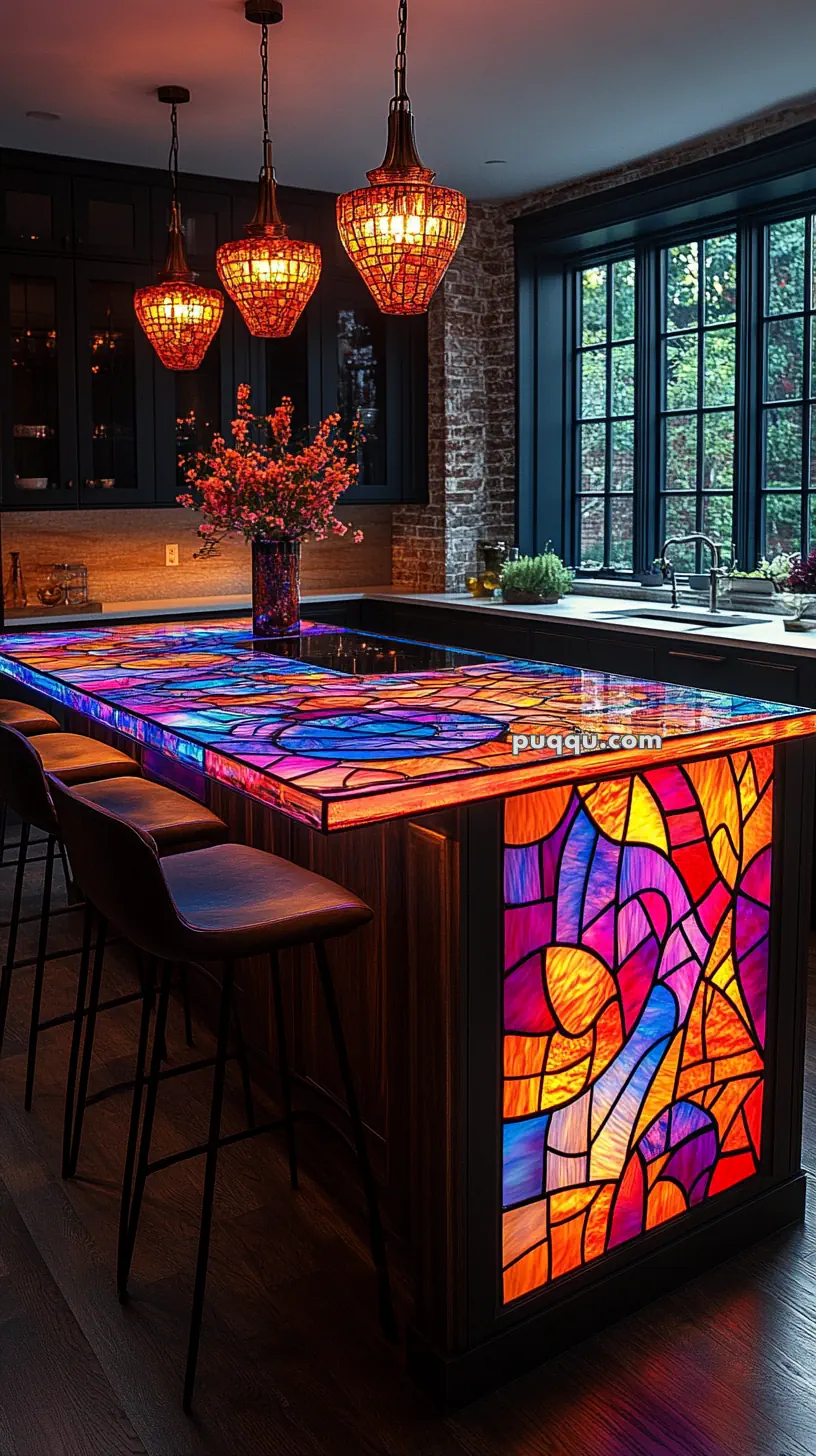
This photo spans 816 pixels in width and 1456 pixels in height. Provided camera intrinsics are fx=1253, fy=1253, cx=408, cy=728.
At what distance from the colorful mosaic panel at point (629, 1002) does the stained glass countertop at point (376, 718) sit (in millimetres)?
81

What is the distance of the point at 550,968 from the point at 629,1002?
22cm

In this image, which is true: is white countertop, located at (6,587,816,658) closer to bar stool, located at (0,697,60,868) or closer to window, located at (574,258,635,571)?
window, located at (574,258,635,571)

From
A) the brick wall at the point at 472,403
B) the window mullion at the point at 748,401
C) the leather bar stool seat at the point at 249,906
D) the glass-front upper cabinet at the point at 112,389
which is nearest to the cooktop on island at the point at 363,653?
the leather bar stool seat at the point at 249,906

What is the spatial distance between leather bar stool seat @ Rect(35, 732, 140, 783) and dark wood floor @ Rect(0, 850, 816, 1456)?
982mm

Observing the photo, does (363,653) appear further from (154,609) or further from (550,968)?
(154,609)

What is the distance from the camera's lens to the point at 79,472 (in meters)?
5.98

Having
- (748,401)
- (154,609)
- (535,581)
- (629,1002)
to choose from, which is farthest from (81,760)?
→ (748,401)

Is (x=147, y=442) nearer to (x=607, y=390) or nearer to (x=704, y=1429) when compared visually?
(x=607, y=390)

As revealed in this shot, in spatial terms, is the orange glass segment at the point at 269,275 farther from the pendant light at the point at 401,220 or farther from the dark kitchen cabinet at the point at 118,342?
the dark kitchen cabinet at the point at 118,342

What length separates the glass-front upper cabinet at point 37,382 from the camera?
5.73 m

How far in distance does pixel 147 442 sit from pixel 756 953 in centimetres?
450

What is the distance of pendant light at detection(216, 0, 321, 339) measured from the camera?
3.55m

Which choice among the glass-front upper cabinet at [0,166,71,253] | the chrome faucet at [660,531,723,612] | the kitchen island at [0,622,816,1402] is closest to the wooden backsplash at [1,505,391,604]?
the glass-front upper cabinet at [0,166,71,253]

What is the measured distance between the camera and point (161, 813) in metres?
2.90
